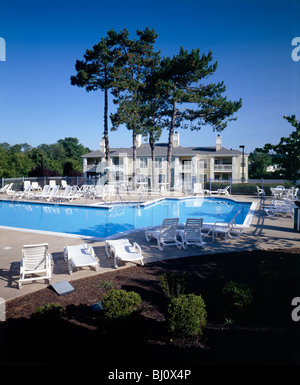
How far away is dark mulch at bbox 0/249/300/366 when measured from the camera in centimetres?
311

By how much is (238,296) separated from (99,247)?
15.3ft

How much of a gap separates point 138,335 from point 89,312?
126 cm

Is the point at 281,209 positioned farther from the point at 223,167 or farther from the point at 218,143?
the point at 218,143

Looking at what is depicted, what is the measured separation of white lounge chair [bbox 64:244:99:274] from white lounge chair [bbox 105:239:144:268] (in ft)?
1.76

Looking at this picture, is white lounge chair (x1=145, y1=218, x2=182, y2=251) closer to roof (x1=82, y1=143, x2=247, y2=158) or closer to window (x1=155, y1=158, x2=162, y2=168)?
window (x1=155, y1=158, x2=162, y2=168)

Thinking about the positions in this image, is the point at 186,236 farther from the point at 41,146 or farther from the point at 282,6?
the point at 41,146

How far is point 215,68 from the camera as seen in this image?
23812 millimetres

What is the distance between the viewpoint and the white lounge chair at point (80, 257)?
5.79 meters

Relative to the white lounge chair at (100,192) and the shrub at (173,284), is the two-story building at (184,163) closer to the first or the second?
the white lounge chair at (100,192)

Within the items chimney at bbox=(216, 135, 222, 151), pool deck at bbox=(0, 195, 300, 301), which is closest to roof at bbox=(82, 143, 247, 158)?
chimney at bbox=(216, 135, 222, 151)

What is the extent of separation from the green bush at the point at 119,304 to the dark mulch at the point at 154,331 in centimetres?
15

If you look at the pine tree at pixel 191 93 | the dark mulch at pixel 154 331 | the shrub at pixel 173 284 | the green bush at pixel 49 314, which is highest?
the pine tree at pixel 191 93

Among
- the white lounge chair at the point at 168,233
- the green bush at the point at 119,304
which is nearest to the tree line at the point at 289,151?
the white lounge chair at the point at 168,233
